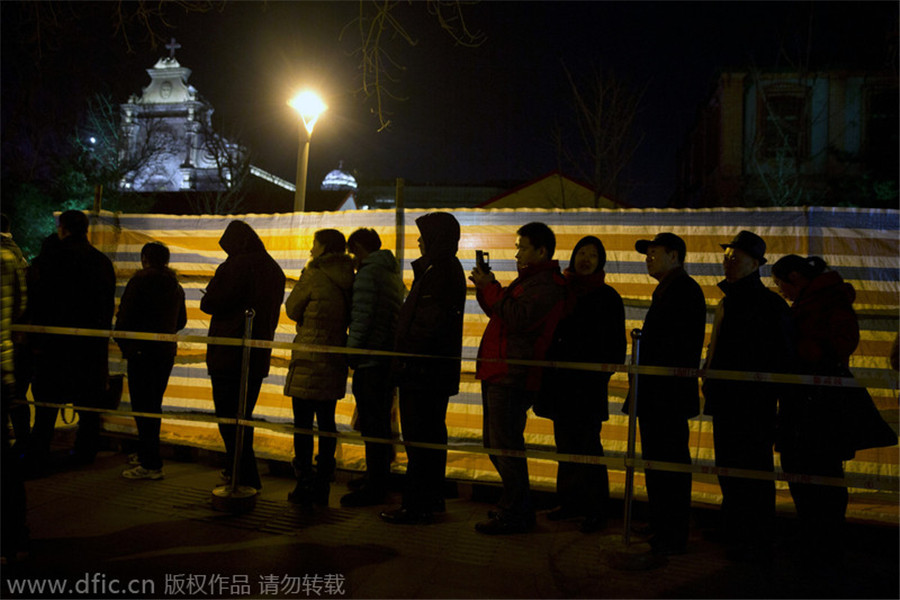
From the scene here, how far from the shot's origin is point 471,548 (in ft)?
13.9

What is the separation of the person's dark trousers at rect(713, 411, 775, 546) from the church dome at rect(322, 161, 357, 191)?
171 feet

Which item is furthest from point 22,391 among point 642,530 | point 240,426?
point 642,530

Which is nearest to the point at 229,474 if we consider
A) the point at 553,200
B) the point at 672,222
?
the point at 672,222

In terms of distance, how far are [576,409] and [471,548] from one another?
120 centimetres

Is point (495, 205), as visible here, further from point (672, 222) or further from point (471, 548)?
point (471, 548)

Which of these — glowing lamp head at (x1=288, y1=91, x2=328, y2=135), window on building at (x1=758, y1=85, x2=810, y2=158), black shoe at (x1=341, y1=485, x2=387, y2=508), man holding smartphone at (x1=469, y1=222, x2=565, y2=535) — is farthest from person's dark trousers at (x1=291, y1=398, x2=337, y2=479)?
window on building at (x1=758, y1=85, x2=810, y2=158)

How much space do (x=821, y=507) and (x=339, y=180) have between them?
181 ft

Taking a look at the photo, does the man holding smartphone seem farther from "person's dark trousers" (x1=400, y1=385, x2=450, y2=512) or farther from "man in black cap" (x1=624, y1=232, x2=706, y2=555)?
"man in black cap" (x1=624, y1=232, x2=706, y2=555)

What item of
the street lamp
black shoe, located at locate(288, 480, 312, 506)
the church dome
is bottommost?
black shoe, located at locate(288, 480, 312, 506)

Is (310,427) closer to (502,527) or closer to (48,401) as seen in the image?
(502,527)

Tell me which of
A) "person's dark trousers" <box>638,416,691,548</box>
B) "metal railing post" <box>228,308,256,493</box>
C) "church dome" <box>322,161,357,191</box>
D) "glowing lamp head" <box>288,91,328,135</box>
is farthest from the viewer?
"church dome" <box>322,161,357,191</box>

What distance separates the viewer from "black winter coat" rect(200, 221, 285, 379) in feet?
16.7

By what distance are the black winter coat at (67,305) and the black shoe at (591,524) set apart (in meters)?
4.28

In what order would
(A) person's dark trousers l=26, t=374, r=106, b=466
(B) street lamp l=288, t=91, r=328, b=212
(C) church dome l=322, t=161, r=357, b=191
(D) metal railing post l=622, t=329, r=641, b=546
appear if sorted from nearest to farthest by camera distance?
1. (D) metal railing post l=622, t=329, r=641, b=546
2. (A) person's dark trousers l=26, t=374, r=106, b=466
3. (B) street lamp l=288, t=91, r=328, b=212
4. (C) church dome l=322, t=161, r=357, b=191
